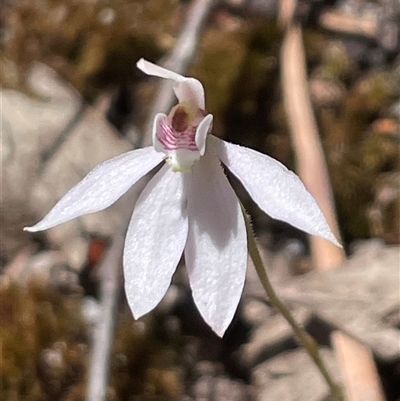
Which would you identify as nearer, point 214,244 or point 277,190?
point 277,190

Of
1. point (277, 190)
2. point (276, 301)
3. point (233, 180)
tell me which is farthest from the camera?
point (233, 180)

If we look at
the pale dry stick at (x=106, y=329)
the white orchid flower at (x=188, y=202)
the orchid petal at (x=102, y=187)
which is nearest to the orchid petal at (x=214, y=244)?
the white orchid flower at (x=188, y=202)

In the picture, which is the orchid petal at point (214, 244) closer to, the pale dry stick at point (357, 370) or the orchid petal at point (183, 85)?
the orchid petal at point (183, 85)

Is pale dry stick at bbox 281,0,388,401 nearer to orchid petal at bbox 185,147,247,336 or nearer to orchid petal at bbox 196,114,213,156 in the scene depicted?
orchid petal at bbox 185,147,247,336

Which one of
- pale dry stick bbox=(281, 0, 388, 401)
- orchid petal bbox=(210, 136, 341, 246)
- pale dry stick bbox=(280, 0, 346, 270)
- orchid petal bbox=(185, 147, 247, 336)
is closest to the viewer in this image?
orchid petal bbox=(210, 136, 341, 246)

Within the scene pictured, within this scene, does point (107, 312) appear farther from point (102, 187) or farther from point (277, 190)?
point (277, 190)

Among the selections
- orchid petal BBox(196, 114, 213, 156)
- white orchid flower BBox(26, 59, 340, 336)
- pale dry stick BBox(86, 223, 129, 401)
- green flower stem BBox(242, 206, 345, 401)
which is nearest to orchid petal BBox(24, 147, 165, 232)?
white orchid flower BBox(26, 59, 340, 336)

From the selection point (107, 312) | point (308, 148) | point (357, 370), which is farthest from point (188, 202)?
point (308, 148)
